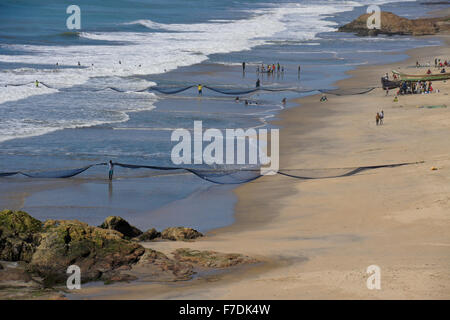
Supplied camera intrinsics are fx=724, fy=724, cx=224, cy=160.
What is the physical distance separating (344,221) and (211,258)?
569 cm

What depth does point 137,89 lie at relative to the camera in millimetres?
47344

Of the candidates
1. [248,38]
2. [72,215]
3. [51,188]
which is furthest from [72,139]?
[248,38]

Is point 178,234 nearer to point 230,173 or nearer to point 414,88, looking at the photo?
point 230,173

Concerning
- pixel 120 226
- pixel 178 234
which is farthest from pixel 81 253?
pixel 178 234

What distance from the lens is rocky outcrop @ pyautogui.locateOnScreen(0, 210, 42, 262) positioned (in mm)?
14305

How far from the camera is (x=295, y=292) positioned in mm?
12484

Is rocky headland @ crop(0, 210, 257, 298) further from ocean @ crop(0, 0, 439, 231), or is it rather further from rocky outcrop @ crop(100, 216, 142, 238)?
ocean @ crop(0, 0, 439, 231)

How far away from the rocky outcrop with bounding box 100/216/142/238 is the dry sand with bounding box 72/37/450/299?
4.25 feet

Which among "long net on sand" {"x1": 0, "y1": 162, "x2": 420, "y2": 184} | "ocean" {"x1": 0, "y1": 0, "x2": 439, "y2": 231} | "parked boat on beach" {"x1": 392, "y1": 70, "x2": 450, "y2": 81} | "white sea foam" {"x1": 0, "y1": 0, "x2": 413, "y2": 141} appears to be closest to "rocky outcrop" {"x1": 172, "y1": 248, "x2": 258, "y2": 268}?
"ocean" {"x1": 0, "y1": 0, "x2": 439, "y2": 231}

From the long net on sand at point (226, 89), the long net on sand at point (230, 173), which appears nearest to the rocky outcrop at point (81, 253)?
the long net on sand at point (230, 173)

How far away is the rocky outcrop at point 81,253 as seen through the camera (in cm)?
1389

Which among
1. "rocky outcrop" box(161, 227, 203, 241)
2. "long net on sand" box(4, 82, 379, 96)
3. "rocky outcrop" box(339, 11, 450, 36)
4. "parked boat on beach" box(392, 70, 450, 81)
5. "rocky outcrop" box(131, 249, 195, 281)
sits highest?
"rocky outcrop" box(339, 11, 450, 36)

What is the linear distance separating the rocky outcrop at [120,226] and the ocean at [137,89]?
8.82 feet
